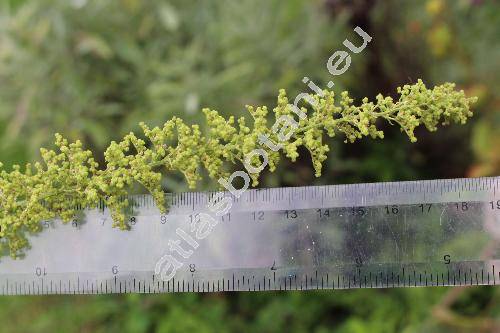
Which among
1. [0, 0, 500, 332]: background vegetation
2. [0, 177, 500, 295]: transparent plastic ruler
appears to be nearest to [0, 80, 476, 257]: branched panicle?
[0, 177, 500, 295]: transparent plastic ruler

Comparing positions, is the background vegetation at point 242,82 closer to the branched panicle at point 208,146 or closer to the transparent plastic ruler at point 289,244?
the transparent plastic ruler at point 289,244

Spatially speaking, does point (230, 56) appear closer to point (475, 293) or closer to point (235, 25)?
point (235, 25)

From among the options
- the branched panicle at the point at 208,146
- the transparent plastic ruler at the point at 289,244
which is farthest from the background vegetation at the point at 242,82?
the branched panicle at the point at 208,146

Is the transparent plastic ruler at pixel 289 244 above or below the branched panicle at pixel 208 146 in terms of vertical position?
below

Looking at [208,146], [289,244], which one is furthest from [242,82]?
[208,146]

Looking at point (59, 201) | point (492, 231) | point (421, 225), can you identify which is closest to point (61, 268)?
point (59, 201)

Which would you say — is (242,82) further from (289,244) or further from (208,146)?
(208,146)

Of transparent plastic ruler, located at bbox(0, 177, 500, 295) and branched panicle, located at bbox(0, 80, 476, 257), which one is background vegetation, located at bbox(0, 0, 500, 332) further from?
branched panicle, located at bbox(0, 80, 476, 257)
